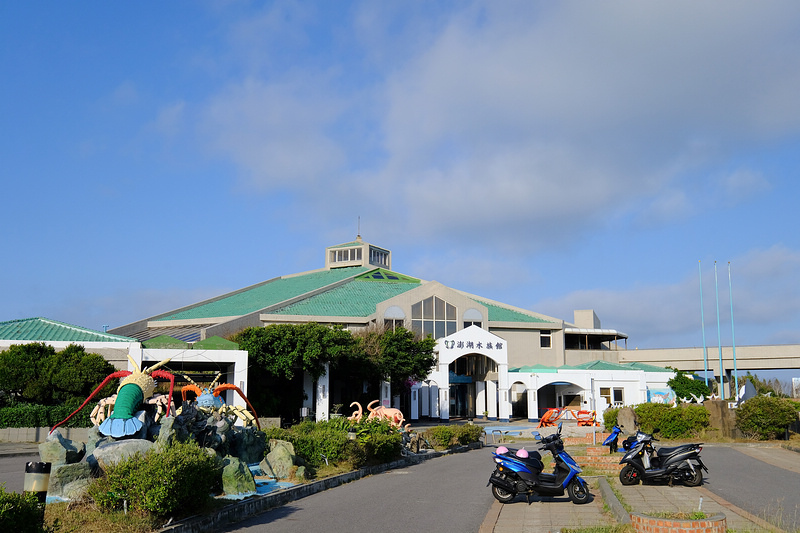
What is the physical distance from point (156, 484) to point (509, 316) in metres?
52.2

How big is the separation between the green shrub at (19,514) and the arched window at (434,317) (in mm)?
43983

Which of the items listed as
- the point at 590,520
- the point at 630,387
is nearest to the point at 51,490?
the point at 590,520

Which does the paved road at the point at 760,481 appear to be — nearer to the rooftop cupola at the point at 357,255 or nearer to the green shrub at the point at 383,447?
the green shrub at the point at 383,447

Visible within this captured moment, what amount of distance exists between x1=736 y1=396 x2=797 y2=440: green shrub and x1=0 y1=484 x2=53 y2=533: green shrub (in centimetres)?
2565

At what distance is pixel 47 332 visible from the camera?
29.9 metres

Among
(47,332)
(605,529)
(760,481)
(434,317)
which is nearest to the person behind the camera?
(605,529)

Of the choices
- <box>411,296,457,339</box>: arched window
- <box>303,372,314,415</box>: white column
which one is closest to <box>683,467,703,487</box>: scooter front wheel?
<box>303,372,314,415</box>: white column

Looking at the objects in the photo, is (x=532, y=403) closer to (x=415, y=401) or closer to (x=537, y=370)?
(x=537, y=370)

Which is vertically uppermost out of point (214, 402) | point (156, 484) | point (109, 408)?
point (109, 408)

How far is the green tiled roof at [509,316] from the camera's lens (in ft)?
190

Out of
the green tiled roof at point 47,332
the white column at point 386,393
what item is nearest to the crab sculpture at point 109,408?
the green tiled roof at point 47,332

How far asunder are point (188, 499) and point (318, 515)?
7.58ft

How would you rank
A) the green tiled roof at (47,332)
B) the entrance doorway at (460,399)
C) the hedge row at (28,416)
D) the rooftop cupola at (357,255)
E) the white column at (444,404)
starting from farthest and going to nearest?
the rooftop cupola at (357,255) < the entrance doorway at (460,399) < the white column at (444,404) < the green tiled roof at (47,332) < the hedge row at (28,416)


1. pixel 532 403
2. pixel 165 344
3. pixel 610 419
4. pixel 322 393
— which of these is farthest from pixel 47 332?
pixel 532 403
